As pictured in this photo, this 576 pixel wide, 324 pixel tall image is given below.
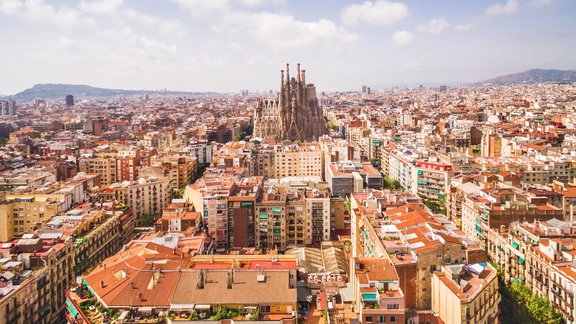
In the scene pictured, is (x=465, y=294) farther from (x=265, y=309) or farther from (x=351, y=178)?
(x=351, y=178)

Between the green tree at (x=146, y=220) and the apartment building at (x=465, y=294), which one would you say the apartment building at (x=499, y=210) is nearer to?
the apartment building at (x=465, y=294)

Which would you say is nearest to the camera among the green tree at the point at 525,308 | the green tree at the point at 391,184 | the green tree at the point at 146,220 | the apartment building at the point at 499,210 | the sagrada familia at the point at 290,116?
the green tree at the point at 525,308

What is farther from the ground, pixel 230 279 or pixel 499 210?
pixel 499 210

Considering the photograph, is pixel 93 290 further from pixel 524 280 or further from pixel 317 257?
pixel 524 280

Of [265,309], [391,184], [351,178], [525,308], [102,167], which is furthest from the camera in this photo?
[102,167]

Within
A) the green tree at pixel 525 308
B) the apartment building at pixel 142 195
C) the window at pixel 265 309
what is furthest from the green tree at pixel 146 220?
the green tree at pixel 525 308

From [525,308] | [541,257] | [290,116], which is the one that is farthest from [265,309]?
[290,116]

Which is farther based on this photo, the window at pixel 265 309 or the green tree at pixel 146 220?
the green tree at pixel 146 220

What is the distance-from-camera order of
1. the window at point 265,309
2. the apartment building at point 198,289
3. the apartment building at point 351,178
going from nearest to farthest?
the apartment building at point 198,289
the window at point 265,309
the apartment building at point 351,178

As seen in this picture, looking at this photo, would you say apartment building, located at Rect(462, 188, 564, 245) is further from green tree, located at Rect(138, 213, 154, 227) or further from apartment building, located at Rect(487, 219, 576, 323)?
green tree, located at Rect(138, 213, 154, 227)
